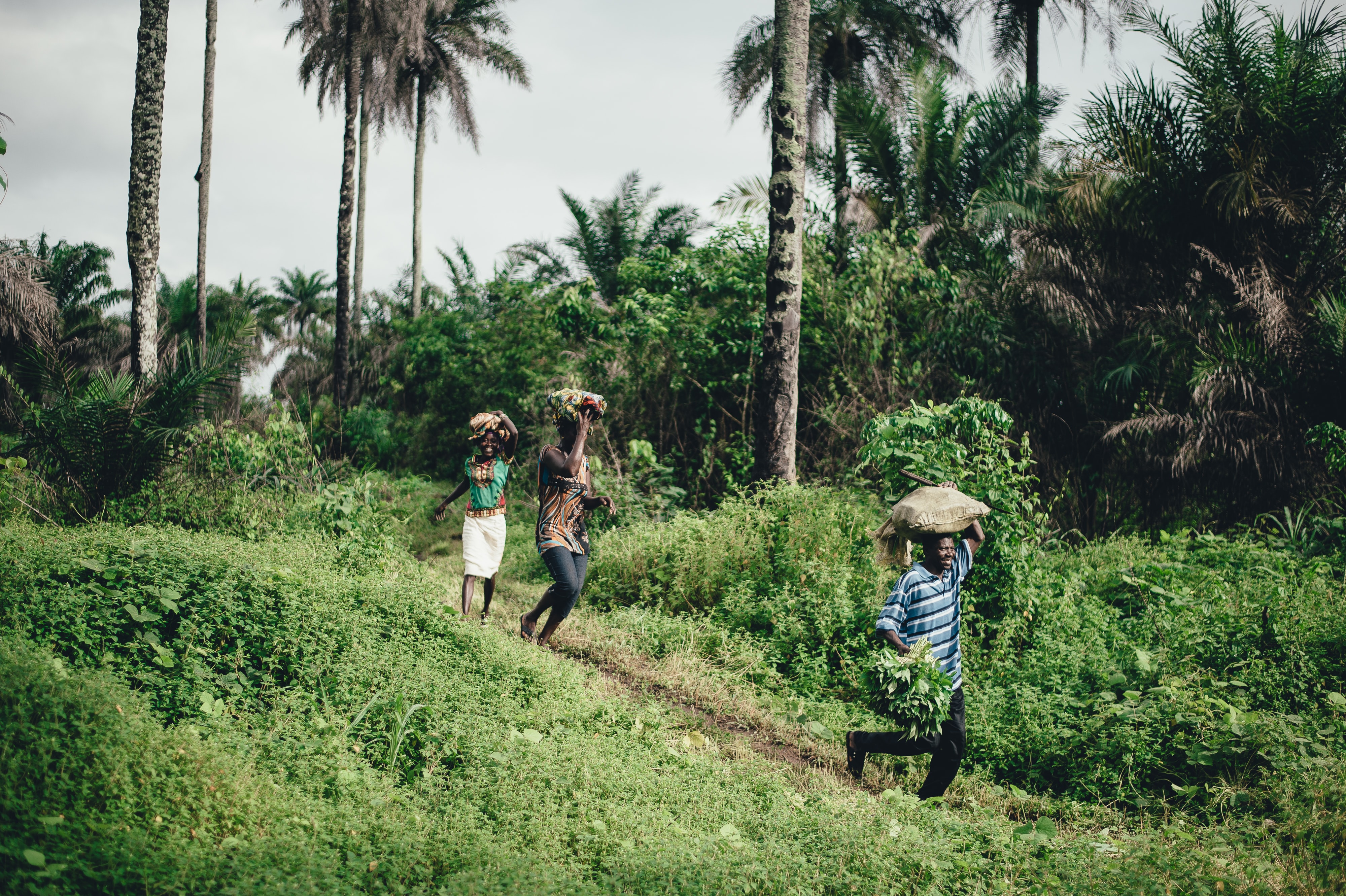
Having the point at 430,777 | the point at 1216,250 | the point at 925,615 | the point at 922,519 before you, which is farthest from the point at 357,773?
the point at 1216,250

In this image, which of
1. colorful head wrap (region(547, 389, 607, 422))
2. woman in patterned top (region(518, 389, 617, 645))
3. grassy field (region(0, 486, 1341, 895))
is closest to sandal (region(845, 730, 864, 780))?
grassy field (region(0, 486, 1341, 895))

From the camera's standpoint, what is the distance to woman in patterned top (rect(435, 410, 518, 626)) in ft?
24.0

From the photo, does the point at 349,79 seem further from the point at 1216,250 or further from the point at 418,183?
the point at 1216,250

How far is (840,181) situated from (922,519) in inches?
553

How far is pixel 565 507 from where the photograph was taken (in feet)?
22.1

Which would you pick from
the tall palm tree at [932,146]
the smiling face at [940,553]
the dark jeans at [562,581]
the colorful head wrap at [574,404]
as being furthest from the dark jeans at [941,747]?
the tall palm tree at [932,146]

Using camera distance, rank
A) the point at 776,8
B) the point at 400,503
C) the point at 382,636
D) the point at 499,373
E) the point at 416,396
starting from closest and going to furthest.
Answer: the point at 382,636 < the point at 776,8 < the point at 400,503 < the point at 499,373 < the point at 416,396

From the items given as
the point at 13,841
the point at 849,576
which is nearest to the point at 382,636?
the point at 13,841

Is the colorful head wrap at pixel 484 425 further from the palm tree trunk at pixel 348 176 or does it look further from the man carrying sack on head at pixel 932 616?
A: the palm tree trunk at pixel 348 176

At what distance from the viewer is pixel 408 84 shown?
95.0ft

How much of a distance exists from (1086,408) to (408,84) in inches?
1000

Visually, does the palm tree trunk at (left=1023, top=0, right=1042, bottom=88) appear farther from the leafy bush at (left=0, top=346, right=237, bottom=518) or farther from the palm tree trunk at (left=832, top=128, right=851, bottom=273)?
the leafy bush at (left=0, top=346, right=237, bottom=518)

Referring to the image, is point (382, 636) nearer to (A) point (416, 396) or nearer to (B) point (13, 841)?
(B) point (13, 841)

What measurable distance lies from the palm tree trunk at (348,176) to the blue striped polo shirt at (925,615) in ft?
54.2
